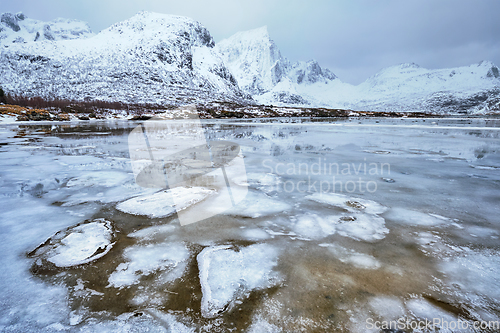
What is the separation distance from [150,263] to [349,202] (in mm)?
2897

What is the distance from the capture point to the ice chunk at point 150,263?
200 centimetres

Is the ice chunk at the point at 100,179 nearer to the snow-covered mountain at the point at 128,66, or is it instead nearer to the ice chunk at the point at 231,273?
the ice chunk at the point at 231,273

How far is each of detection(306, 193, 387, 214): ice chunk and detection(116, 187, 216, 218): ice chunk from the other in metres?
1.81

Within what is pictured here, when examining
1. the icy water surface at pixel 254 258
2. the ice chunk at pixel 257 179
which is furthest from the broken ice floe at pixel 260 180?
the icy water surface at pixel 254 258

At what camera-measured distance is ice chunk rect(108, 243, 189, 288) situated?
6.55ft

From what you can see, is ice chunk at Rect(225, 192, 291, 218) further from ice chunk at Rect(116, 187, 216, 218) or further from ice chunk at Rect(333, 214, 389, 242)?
ice chunk at Rect(333, 214, 389, 242)

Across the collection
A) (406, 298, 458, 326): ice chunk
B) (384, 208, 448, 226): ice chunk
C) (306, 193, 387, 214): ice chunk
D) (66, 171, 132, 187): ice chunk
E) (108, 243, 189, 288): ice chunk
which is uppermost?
(66, 171, 132, 187): ice chunk

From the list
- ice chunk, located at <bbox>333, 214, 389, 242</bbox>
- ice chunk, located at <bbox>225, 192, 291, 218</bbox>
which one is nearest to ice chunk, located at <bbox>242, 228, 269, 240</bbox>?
ice chunk, located at <bbox>225, 192, 291, 218</bbox>

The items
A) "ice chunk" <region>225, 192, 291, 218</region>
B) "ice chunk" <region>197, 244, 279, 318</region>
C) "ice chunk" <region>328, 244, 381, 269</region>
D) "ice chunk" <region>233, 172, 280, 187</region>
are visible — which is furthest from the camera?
"ice chunk" <region>233, 172, 280, 187</region>

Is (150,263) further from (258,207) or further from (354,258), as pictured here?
(354,258)

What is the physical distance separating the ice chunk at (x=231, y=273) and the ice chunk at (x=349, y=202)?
157 centimetres

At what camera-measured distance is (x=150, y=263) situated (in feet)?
7.22

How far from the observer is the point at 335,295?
179 centimetres

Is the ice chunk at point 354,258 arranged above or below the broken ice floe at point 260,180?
below
